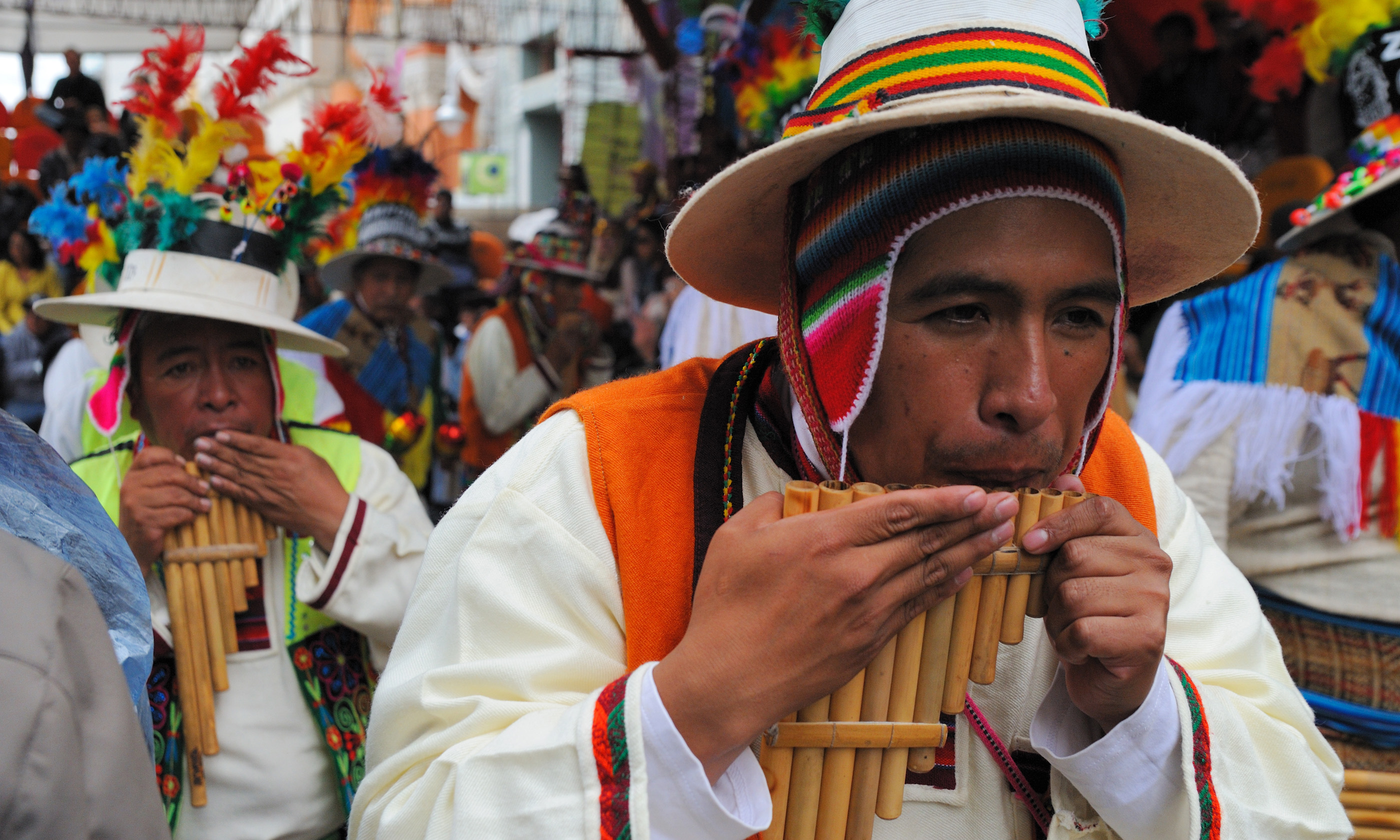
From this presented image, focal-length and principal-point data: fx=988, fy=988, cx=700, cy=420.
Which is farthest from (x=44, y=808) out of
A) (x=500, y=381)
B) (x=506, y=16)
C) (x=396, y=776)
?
(x=506, y=16)

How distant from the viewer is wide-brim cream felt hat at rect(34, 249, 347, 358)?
260cm

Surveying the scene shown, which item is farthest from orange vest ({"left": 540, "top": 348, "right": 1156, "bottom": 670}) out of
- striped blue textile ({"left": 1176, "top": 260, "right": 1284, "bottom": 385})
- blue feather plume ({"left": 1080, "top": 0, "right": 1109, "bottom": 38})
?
striped blue textile ({"left": 1176, "top": 260, "right": 1284, "bottom": 385})

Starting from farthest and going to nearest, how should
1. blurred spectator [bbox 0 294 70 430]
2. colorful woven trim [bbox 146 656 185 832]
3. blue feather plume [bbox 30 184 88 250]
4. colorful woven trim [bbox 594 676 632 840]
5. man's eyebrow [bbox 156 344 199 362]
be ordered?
blurred spectator [bbox 0 294 70 430], blue feather plume [bbox 30 184 88 250], man's eyebrow [bbox 156 344 199 362], colorful woven trim [bbox 146 656 185 832], colorful woven trim [bbox 594 676 632 840]

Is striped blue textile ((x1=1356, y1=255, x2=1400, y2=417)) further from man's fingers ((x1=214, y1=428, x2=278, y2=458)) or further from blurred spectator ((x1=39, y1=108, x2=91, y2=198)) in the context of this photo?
blurred spectator ((x1=39, y1=108, x2=91, y2=198))

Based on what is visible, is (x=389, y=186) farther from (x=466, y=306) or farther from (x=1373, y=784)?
(x=1373, y=784)

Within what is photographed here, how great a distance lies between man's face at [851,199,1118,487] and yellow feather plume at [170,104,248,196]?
2.25 metres

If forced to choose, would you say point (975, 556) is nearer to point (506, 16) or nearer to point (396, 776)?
point (396, 776)

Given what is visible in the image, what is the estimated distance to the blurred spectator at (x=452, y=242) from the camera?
1070cm

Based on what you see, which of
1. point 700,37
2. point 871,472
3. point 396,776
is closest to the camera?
point 396,776

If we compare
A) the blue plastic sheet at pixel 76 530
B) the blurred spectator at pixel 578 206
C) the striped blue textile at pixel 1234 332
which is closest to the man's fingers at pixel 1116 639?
the blue plastic sheet at pixel 76 530

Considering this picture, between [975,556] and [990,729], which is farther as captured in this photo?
[990,729]

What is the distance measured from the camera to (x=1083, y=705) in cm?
146

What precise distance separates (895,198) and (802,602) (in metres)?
0.60

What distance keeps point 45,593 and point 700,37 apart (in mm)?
7264
